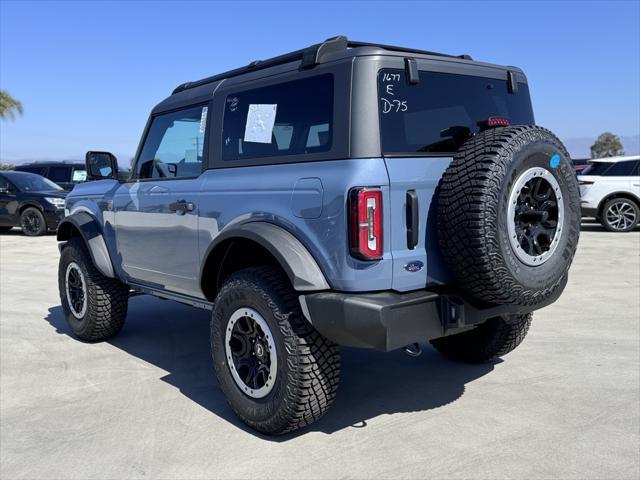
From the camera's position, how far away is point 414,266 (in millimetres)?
3039

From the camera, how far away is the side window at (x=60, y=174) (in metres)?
18.1

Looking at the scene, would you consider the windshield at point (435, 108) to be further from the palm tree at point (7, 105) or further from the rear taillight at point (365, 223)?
the palm tree at point (7, 105)

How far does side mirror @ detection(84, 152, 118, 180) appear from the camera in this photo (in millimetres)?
4984

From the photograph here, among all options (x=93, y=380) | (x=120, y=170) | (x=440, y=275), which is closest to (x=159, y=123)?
(x=120, y=170)

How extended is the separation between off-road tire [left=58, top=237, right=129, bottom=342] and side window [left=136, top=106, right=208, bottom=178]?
103 cm

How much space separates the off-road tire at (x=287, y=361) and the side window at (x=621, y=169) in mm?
11736

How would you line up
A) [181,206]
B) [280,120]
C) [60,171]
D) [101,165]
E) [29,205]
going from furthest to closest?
[60,171]
[29,205]
[101,165]
[181,206]
[280,120]

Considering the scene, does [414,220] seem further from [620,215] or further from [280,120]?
[620,215]

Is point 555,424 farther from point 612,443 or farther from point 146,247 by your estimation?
point 146,247

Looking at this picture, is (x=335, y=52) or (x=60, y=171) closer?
(x=335, y=52)

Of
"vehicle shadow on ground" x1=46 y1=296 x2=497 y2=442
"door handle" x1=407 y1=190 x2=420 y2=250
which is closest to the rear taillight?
"door handle" x1=407 y1=190 x2=420 y2=250

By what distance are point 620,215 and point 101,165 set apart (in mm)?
11499

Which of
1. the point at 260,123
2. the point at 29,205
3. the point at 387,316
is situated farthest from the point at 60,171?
the point at 387,316

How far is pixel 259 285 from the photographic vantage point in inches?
129
